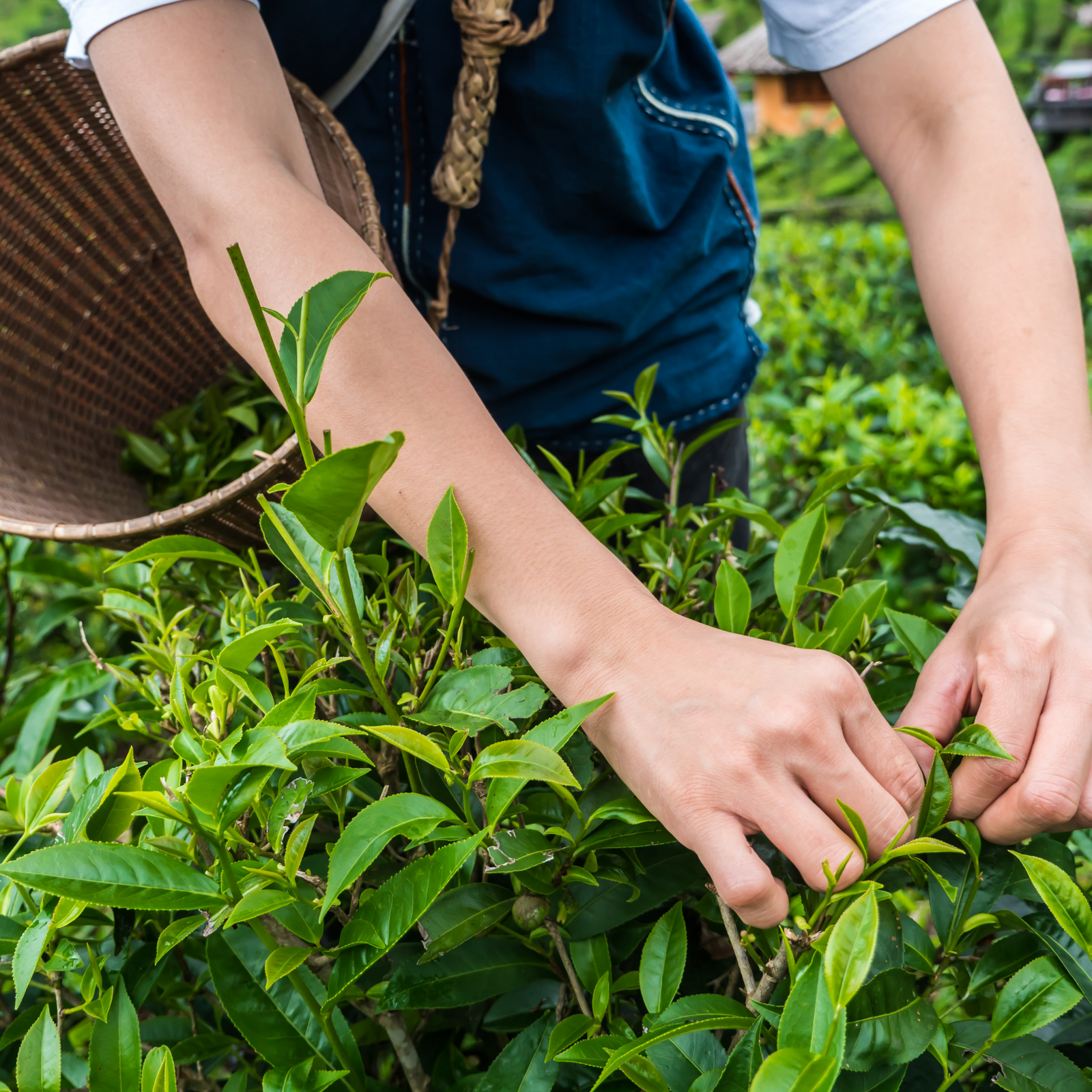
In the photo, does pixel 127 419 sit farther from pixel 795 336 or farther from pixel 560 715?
pixel 795 336

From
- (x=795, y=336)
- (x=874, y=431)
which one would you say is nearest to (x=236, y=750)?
(x=874, y=431)

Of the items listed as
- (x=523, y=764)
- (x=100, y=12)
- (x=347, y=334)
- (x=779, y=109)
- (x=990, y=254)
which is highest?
(x=100, y=12)

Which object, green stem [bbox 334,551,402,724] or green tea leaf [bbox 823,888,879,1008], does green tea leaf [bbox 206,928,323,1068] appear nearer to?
green stem [bbox 334,551,402,724]

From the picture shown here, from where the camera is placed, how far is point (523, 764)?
1.75 ft

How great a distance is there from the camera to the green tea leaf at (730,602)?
0.71 metres

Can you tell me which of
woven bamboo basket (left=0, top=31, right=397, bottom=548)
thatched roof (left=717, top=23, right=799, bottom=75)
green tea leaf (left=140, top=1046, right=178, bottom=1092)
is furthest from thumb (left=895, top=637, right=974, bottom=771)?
thatched roof (left=717, top=23, right=799, bottom=75)

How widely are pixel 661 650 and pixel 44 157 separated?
112 centimetres

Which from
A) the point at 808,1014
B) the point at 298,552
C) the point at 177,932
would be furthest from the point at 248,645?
the point at 808,1014

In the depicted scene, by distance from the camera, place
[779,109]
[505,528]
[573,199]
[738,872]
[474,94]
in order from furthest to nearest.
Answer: [779,109]
[573,199]
[474,94]
[505,528]
[738,872]

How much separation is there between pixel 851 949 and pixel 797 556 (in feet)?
1.15

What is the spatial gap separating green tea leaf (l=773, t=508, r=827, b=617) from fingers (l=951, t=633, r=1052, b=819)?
147mm

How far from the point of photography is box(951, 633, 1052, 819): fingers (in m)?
0.63

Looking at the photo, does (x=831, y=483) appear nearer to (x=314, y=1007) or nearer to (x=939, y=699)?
(x=939, y=699)

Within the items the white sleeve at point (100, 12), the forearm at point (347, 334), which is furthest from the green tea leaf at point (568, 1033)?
the white sleeve at point (100, 12)
